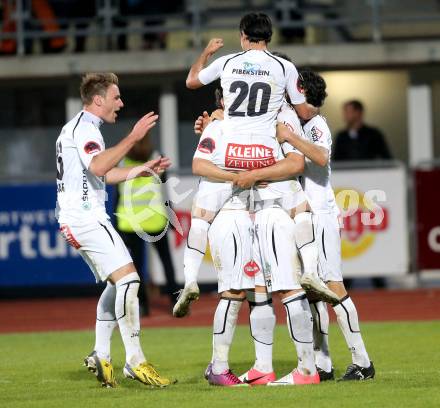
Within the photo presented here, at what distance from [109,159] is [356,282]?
37.3 ft

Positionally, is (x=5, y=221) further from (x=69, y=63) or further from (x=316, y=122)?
(x=316, y=122)

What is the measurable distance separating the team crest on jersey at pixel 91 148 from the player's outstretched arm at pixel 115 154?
7 cm

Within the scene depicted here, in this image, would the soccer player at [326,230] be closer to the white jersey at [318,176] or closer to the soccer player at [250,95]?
the white jersey at [318,176]

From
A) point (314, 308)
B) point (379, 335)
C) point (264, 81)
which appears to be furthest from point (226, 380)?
point (379, 335)

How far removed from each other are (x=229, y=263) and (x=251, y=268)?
0.16 m

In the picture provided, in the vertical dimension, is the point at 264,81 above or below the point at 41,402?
above

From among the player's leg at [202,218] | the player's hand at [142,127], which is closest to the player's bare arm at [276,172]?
the player's leg at [202,218]

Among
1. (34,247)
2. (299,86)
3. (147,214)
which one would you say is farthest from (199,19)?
(299,86)

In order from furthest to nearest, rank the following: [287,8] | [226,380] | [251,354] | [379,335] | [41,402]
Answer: [287,8] < [379,335] < [251,354] < [226,380] < [41,402]

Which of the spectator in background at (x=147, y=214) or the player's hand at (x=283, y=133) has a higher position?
the player's hand at (x=283, y=133)

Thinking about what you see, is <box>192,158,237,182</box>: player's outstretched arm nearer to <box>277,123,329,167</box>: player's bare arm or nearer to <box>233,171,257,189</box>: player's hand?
<box>233,171,257,189</box>: player's hand

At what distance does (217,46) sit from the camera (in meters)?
9.54

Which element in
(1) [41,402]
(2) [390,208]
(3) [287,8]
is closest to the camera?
(1) [41,402]

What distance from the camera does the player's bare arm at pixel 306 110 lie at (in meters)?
9.37
